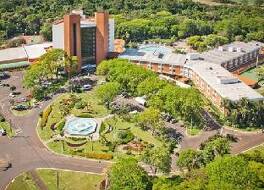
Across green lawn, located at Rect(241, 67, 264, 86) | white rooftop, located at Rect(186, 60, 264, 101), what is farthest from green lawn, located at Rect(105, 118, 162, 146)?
green lawn, located at Rect(241, 67, 264, 86)

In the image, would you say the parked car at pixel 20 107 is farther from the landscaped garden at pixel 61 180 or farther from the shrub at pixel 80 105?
the landscaped garden at pixel 61 180

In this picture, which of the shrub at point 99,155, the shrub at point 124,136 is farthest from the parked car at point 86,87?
the shrub at point 99,155

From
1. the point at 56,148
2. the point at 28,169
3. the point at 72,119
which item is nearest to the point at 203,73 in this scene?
the point at 72,119

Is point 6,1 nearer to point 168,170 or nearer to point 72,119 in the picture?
point 72,119

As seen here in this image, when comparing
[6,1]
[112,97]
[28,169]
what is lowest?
[28,169]

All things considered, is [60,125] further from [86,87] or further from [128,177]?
[128,177]

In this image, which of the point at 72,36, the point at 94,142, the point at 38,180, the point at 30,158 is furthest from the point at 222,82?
the point at 38,180

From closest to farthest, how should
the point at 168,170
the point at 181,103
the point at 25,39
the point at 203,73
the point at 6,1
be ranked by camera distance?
the point at 168,170 → the point at 181,103 → the point at 203,73 → the point at 25,39 → the point at 6,1
